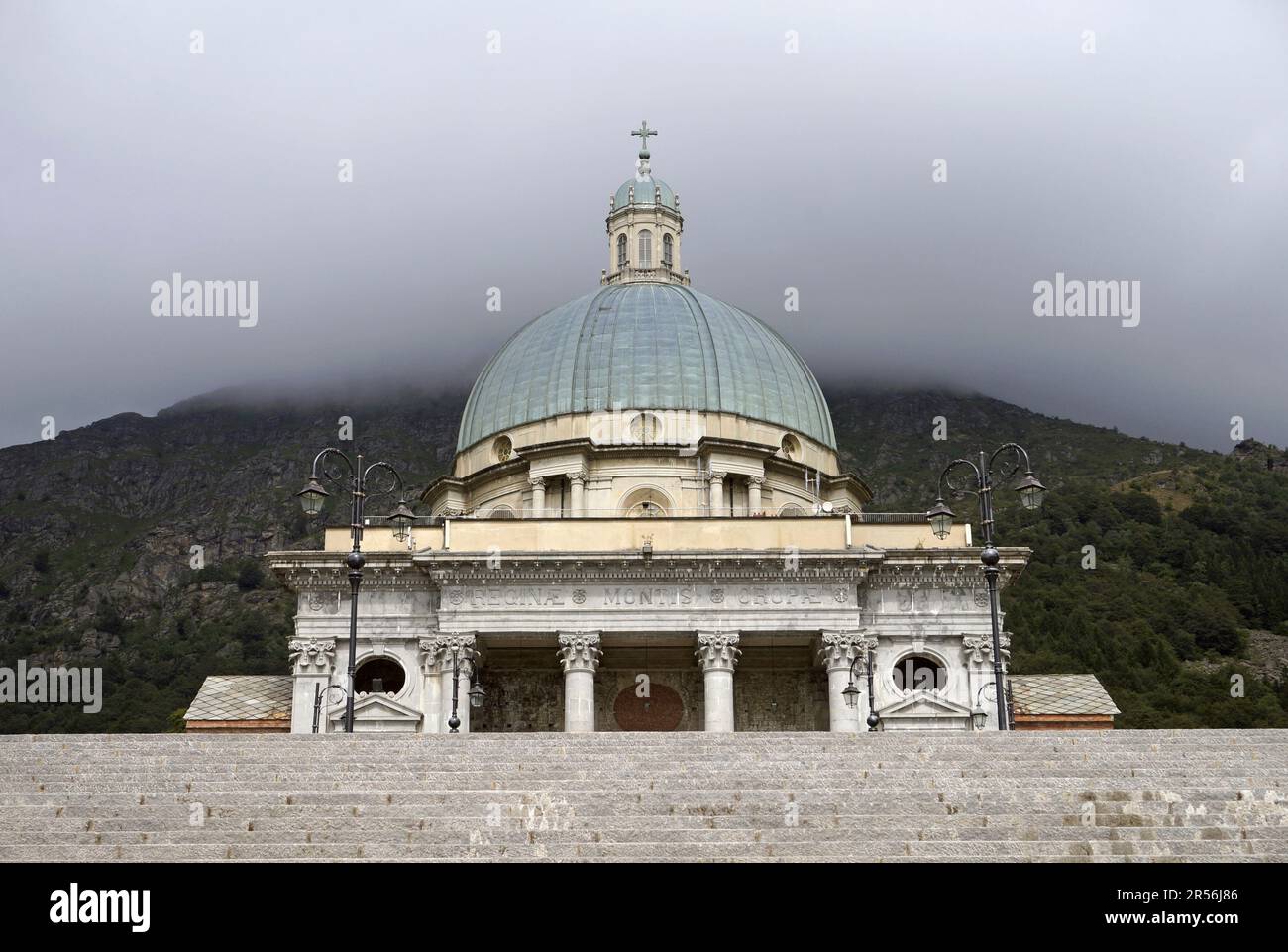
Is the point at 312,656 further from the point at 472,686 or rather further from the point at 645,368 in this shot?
the point at 645,368

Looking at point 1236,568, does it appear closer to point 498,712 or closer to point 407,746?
point 498,712

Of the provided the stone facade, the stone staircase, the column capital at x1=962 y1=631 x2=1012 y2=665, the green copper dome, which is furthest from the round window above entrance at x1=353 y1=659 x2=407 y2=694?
the stone staircase

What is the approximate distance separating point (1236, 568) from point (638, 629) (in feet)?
195

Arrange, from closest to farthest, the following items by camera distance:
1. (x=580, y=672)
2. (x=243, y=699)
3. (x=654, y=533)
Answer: (x=580, y=672) < (x=654, y=533) < (x=243, y=699)

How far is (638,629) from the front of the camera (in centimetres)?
4153

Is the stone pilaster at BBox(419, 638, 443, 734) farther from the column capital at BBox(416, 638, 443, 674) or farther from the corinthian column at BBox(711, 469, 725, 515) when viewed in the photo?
the corinthian column at BBox(711, 469, 725, 515)

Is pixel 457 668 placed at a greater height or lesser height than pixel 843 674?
greater

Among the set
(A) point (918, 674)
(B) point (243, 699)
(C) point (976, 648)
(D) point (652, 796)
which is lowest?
(D) point (652, 796)

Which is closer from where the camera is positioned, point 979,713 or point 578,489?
point 979,713

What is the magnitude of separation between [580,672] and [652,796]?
20841mm

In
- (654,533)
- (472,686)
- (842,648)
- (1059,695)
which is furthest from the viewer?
(1059,695)

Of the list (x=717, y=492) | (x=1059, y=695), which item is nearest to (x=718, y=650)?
(x=717, y=492)

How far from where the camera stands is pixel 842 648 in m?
41.4
